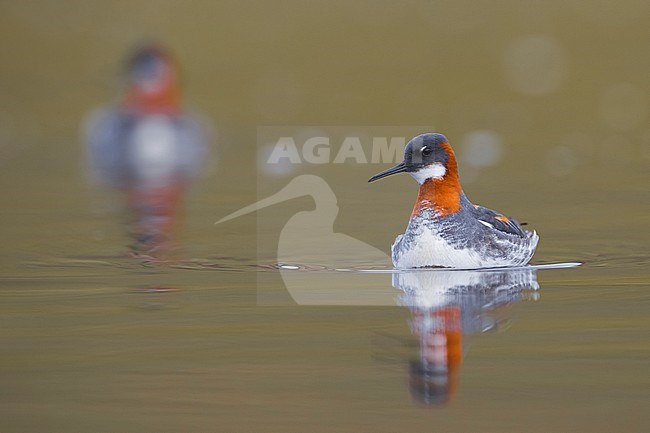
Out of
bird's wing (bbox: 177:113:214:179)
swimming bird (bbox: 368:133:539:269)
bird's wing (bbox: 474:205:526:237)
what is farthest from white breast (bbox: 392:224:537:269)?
bird's wing (bbox: 177:113:214:179)

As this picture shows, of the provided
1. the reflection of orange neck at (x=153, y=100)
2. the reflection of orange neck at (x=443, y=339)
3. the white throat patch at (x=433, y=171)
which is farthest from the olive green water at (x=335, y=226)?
the reflection of orange neck at (x=153, y=100)

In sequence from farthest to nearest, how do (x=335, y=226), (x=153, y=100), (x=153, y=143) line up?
(x=153, y=100)
(x=153, y=143)
(x=335, y=226)

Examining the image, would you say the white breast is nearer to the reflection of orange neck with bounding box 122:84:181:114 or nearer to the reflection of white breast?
the reflection of white breast

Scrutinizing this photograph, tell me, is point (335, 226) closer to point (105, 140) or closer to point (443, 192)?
point (443, 192)

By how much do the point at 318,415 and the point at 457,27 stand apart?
18.5 m

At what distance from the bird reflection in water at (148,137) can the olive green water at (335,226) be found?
1.40 feet

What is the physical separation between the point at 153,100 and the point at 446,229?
41.0 ft

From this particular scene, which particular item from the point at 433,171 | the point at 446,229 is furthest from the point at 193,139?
the point at 446,229

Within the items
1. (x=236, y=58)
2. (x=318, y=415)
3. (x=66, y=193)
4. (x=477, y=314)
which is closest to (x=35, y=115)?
(x=236, y=58)

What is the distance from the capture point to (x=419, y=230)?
8578 millimetres

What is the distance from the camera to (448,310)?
709cm

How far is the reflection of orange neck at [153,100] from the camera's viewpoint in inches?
798

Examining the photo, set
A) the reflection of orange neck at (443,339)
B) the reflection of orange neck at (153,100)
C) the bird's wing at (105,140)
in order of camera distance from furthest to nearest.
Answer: the reflection of orange neck at (153,100)
the bird's wing at (105,140)
the reflection of orange neck at (443,339)

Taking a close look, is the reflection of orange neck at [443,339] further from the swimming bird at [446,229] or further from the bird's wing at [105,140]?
the bird's wing at [105,140]
